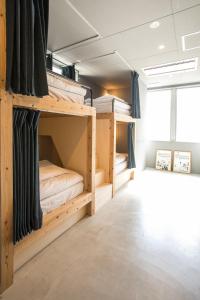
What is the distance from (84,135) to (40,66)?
120 centimetres

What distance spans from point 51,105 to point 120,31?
4.96 feet

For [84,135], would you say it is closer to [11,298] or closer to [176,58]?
[11,298]

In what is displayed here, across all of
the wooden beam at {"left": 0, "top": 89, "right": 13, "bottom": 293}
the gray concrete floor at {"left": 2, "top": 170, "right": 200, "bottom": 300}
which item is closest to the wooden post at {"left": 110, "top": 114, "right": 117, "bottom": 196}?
the gray concrete floor at {"left": 2, "top": 170, "right": 200, "bottom": 300}

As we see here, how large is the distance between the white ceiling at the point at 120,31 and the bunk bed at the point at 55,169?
781 millimetres

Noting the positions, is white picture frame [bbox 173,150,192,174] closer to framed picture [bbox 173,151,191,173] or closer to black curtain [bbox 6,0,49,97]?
framed picture [bbox 173,151,191,173]

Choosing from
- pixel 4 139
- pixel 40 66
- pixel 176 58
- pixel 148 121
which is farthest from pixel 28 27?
pixel 148 121

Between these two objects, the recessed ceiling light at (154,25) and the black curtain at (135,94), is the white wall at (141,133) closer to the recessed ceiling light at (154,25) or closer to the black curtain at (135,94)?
the black curtain at (135,94)

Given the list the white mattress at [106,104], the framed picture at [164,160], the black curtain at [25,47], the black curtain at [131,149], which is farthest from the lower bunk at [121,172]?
the black curtain at [25,47]

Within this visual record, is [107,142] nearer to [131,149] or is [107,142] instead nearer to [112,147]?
[112,147]

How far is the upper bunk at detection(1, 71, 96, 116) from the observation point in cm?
139

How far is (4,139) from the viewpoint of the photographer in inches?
49.3

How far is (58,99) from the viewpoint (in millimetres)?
1849

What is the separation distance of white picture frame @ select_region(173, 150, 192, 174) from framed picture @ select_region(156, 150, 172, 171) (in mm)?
159

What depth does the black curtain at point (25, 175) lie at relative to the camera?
1.36 meters
